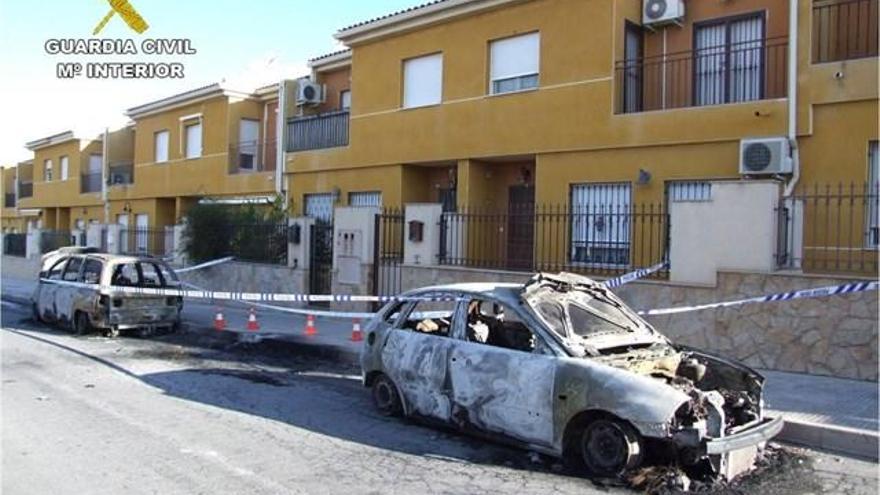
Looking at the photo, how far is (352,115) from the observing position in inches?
802

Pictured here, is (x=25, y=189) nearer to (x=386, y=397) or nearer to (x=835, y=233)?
(x=386, y=397)

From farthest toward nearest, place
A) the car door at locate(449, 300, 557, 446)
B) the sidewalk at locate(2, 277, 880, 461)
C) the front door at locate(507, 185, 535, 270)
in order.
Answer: the front door at locate(507, 185, 535, 270) → the sidewalk at locate(2, 277, 880, 461) → the car door at locate(449, 300, 557, 446)

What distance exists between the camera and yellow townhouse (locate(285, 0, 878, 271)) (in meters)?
12.4

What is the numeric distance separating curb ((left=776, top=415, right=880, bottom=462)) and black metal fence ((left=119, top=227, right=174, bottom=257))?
866 inches

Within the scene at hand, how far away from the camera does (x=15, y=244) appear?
35125mm

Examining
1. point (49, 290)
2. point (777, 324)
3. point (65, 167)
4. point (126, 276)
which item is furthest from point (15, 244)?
point (777, 324)

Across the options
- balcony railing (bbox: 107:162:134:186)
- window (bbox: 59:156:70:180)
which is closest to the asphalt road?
balcony railing (bbox: 107:162:134:186)

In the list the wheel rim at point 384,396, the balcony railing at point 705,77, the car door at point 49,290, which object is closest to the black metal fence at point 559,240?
the balcony railing at point 705,77

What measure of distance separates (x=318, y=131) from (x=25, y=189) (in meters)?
32.1

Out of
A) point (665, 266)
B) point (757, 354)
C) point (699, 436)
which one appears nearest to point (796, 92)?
point (665, 266)

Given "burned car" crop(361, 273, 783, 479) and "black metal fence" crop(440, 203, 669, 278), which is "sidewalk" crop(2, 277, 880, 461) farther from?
"black metal fence" crop(440, 203, 669, 278)

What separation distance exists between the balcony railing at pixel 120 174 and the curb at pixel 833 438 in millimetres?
31017

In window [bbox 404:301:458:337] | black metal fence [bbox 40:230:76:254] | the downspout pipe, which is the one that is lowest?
window [bbox 404:301:458:337]

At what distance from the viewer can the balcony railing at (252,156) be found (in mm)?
26344
